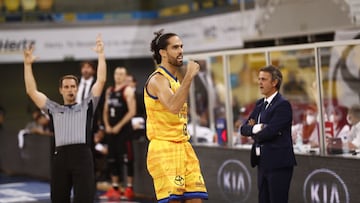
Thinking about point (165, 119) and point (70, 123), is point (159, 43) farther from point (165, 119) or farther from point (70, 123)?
point (70, 123)

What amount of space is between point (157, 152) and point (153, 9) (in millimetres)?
17322

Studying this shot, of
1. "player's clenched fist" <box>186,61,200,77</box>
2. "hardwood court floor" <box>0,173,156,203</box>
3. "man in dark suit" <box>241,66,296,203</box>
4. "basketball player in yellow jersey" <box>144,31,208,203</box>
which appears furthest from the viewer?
"hardwood court floor" <box>0,173,156,203</box>

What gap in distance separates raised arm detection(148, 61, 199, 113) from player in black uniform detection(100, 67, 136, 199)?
6.21 m

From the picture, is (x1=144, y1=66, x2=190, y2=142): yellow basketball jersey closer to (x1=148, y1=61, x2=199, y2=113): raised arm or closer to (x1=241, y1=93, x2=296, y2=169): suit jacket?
(x1=148, y1=61, x2=199, y2=113): raised arm

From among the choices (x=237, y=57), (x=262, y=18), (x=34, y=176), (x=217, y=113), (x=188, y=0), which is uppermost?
(x=188, y=0)

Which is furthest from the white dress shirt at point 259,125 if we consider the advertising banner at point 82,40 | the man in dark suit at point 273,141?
the advertising banner at point 82,40

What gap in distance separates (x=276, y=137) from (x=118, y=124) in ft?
17.2

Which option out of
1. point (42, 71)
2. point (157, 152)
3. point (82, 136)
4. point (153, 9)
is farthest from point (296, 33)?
point (42, 71)

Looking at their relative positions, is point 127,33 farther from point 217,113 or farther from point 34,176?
point 217,113

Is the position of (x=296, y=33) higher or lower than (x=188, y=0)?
lower

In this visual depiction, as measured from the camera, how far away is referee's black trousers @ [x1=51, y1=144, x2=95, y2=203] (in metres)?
7.99

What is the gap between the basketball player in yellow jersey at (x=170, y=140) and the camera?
260 inches

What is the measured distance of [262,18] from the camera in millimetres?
16219

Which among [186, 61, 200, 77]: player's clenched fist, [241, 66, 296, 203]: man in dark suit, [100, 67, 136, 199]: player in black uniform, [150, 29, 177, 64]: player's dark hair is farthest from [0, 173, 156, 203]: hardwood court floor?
[186, 61, 200, 77]: player's clenched fist
